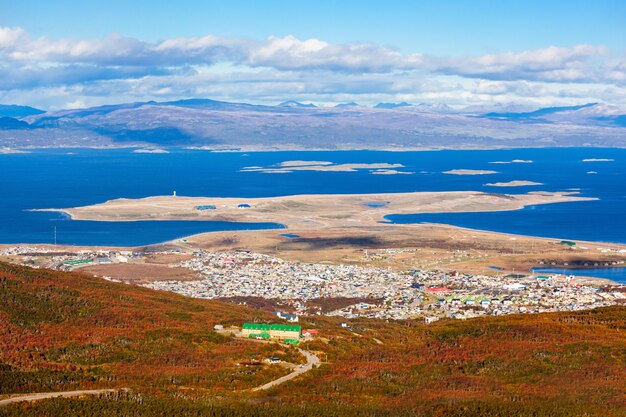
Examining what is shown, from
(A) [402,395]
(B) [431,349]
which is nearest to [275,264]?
(B) [431,349]

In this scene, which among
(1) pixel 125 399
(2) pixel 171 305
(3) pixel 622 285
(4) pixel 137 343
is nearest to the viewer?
(1) pixel 125 399

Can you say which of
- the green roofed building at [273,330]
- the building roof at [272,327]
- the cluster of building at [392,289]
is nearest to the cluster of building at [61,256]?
the cluster of building at [392,289]

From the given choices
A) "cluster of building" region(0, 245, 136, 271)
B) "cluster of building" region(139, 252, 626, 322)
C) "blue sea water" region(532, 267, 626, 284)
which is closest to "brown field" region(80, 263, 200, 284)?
"cluster of building" region(139, 252, 626, 322)

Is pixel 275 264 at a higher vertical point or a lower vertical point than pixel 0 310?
lower

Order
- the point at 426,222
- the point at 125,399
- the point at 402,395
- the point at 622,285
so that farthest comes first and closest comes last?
the point at 426,222 → the point at 622,285 → the point at 402,395 → the point at 125,399

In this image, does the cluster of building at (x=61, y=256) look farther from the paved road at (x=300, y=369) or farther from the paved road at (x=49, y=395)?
Answer: the paved road at (x=49, y=395)

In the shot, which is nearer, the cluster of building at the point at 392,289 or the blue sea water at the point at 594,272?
the cluster of building at the point at 392,289

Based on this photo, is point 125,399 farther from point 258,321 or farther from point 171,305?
point 171,305
